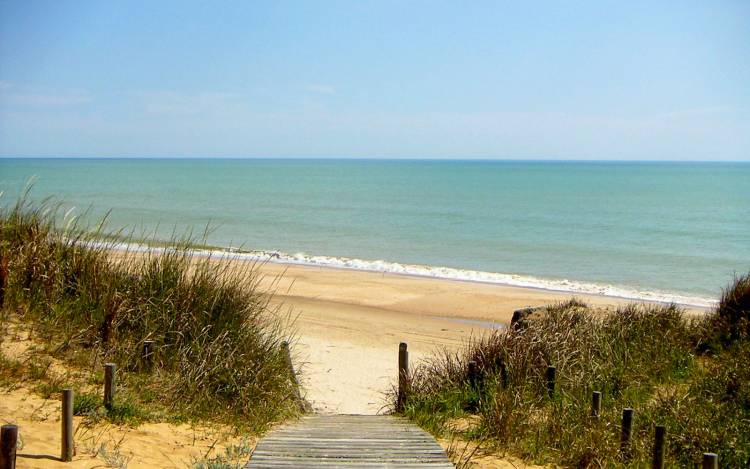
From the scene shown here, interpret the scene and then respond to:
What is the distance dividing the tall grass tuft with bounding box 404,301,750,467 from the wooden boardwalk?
2.66ft

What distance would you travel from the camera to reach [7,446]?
15.5ft

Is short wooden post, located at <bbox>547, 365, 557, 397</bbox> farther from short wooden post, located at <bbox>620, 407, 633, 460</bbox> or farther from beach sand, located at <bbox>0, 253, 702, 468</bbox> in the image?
beach sand, located at <bbox>0, 253, 702, 468</bbox>

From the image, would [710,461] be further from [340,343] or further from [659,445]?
[340,343]

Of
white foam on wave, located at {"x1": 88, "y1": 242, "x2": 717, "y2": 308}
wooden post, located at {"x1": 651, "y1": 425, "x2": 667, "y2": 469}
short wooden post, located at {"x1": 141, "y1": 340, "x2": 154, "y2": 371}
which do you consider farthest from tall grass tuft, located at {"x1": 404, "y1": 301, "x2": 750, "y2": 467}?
white foam on wave, located at {"x1": 88, "y1": 242, "x2": 717, "y2": 308}

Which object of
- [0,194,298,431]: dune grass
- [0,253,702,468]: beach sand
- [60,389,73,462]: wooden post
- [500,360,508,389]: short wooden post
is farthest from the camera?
[500,360,508,389]: short wooden post

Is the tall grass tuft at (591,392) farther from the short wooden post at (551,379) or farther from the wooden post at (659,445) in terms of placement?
Answer: the wooden post at (659,445)

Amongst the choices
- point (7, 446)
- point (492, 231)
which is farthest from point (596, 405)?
point (492, 231)

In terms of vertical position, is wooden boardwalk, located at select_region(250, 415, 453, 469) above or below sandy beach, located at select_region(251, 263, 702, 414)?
above

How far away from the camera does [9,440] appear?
472cm

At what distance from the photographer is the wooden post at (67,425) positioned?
557 centimetres

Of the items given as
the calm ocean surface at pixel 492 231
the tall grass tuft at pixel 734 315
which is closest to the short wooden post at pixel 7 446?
the tall grass tuft at pixel 734 315

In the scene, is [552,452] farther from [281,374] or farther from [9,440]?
[9,440]

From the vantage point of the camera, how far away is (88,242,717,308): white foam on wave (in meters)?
22.3

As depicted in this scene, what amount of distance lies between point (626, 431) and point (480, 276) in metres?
19.6
